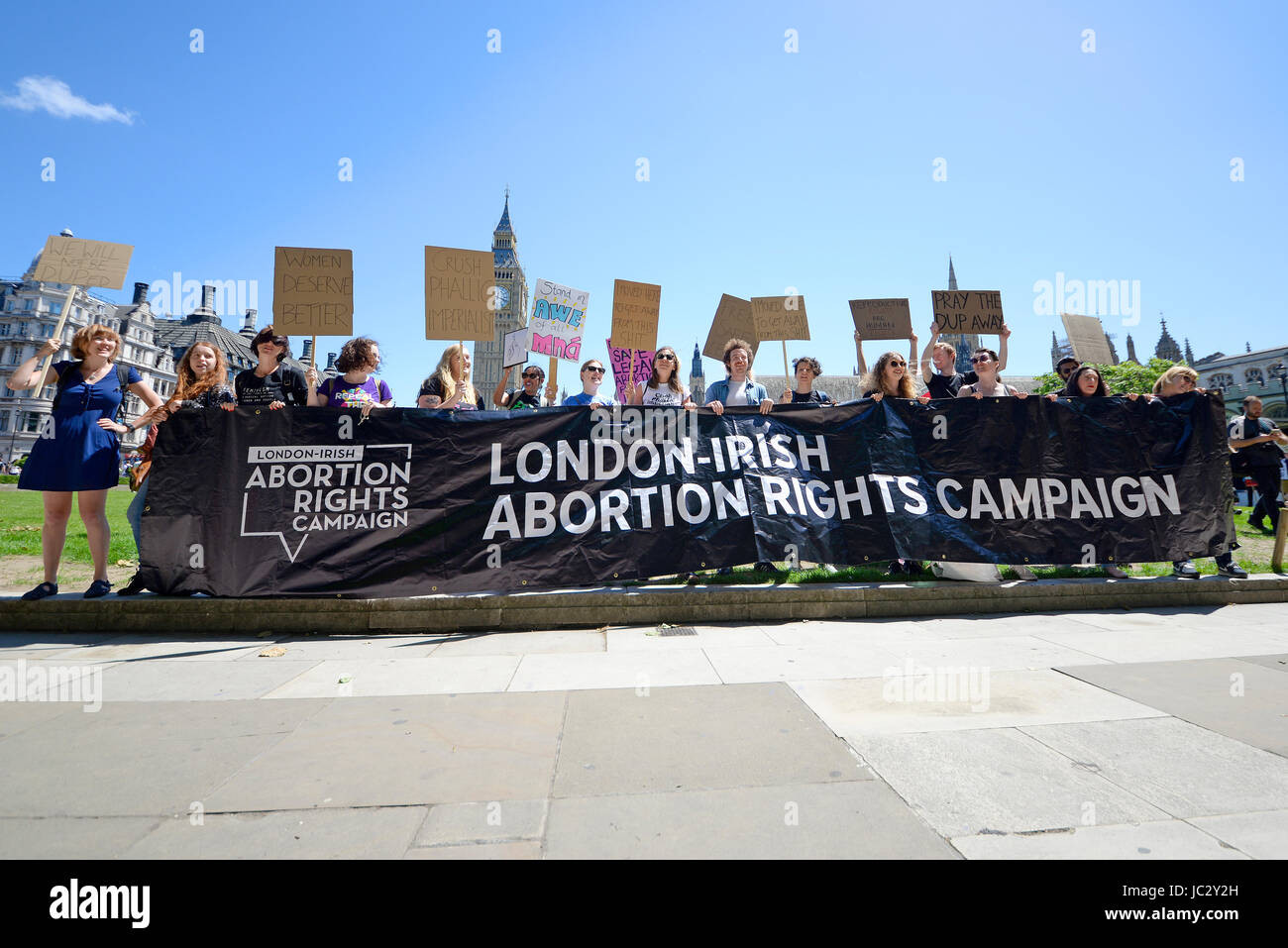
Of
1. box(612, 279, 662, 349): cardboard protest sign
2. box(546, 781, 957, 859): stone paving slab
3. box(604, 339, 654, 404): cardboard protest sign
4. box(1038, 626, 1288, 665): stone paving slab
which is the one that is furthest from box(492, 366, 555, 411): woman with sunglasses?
box(1038, 626, 1288, 665): stone paving slab

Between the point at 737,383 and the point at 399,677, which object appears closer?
the point at 399,677

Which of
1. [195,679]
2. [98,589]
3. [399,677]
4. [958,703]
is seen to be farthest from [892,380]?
[98,589]

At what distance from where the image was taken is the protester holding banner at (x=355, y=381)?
5.61 metres

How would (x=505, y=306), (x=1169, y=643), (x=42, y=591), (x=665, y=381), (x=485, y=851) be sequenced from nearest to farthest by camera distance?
(x=485, y=851) → (x=1169, y=643) → (x=42, y=591) → (x=665, y=381) → (x=505, y=306)

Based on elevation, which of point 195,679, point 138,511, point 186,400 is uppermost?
point 186,400

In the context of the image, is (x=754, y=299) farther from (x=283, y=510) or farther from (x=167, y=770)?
Answer: (x=167, y=770)

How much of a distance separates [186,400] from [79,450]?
0.87 meters

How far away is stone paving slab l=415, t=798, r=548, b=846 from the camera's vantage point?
193cm

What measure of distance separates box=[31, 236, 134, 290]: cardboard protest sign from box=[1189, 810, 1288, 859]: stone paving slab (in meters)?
8.86

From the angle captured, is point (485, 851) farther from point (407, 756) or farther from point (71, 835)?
point (71, 835)

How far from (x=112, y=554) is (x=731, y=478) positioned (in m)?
8.82

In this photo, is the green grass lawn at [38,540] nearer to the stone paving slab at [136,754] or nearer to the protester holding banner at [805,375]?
the stone paving slab at [136,754]

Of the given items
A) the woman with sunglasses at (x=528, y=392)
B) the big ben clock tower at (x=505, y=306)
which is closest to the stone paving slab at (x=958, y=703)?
the woman with sunglasses at (x=528, y=392)

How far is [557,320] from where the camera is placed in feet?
26.0
